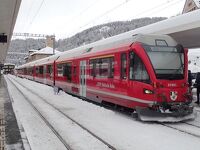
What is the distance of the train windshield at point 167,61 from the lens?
1164 cm

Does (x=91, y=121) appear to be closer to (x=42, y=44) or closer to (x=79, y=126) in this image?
(x=79, y=126)

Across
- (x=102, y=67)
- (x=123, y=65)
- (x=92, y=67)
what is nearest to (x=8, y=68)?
(x=92, y=67)

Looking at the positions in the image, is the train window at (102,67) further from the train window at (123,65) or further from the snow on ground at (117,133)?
the snow on ground at (117,133)

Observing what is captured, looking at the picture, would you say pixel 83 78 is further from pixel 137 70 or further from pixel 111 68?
pixel 137 70

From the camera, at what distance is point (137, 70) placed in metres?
11.8

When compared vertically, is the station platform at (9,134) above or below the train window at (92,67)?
below

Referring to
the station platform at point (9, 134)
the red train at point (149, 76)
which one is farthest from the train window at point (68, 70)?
the station platform at point (9, 134)

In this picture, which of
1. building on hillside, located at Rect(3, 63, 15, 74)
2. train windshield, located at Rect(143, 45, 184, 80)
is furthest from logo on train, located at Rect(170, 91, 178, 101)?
building on hillside, located at Rect(3, 63, 15, 74)

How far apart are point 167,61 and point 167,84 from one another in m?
0.83

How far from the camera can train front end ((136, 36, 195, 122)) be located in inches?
444

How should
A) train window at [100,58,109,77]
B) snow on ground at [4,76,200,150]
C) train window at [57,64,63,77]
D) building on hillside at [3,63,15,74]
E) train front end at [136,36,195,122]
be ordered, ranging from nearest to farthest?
1. snow on ground at [4,76,200,150]
2. train front end at [136,36,195,122]
3. train window at [100,58,109,77]
4. train window at [57,64,63,77]
5. building on hillside at [3,63,15,74]

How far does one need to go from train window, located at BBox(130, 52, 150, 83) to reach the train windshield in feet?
1.13

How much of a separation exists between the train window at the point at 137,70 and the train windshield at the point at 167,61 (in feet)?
1.13

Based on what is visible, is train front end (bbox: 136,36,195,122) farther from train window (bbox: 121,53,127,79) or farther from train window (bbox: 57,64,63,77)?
train window (bbox: 57,64,63,77)
